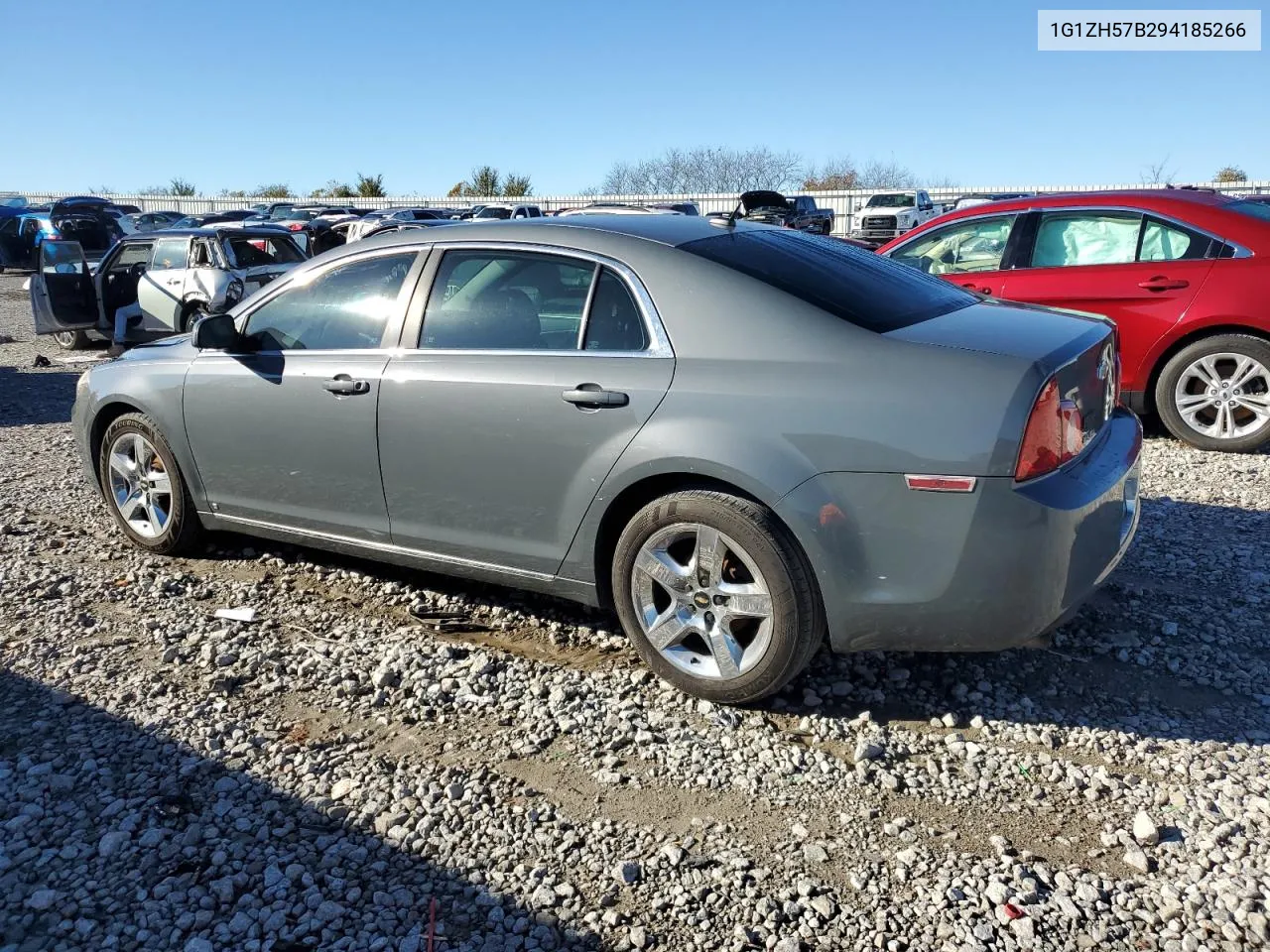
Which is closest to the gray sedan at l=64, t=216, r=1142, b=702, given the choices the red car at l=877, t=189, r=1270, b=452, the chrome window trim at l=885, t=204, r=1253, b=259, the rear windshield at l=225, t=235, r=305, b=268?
the red car at l=877, t=189, r=1270, b=452

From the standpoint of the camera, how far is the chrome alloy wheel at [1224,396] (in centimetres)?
673

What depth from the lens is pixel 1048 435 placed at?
10.4 ft

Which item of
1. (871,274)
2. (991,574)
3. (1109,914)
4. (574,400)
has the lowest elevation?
(1109,914)

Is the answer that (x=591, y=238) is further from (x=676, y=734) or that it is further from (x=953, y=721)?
(x=953, y=721)

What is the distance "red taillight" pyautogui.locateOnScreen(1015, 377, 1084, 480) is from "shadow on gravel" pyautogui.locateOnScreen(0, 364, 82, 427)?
8.89 metres

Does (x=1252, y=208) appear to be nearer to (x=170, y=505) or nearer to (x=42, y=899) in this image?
(x=170, y=505)

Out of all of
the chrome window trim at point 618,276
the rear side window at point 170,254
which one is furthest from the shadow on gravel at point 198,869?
the rear side window at point 170,254

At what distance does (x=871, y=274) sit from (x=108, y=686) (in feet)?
10.8

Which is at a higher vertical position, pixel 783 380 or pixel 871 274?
pixel 871 274

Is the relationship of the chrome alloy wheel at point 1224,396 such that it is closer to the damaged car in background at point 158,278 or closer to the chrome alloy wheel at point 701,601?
the chrome alloy wheel at point 701,601

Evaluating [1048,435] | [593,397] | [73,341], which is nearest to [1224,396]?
[1048,435]

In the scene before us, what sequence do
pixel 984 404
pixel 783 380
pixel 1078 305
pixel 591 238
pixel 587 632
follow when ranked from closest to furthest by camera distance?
1. pixel 984 404
2. pixel 783 380
3. pixel 591 238
4. pixel 587 632
5. pixel 1078 305

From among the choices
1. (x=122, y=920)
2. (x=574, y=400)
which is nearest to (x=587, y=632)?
(x=574, y=400)

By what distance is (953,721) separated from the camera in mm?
3516
